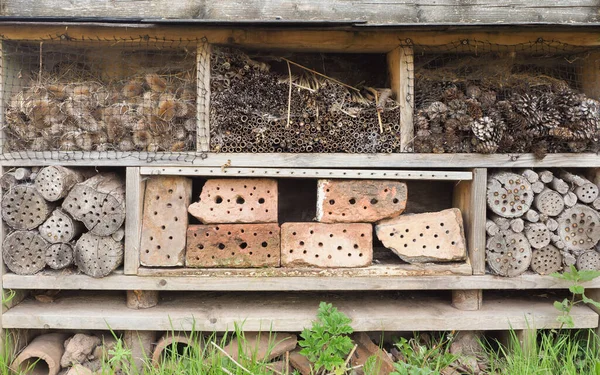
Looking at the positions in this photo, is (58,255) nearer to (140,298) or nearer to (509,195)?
(140,298)

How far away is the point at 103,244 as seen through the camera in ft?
9.84

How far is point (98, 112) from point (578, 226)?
11.9 ft

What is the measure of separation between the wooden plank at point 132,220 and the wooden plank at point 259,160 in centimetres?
12

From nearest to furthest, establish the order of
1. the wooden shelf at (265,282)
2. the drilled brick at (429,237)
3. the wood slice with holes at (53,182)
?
the wood slice with holes at (53,182) < the wooden shelf at (265,282) < the drilled brick at (429,237)

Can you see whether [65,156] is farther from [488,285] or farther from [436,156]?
[488,285]

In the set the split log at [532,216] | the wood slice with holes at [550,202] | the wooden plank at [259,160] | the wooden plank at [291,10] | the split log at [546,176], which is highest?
the wooden plank at [291,10]

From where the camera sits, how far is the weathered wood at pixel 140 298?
3174mm

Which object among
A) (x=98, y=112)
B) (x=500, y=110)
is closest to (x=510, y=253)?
(x=500, y=110)

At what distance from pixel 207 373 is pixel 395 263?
156cm

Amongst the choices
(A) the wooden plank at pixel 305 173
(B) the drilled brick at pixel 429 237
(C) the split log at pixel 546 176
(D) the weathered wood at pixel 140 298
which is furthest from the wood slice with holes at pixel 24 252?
(C) the split log at pixel 546 176

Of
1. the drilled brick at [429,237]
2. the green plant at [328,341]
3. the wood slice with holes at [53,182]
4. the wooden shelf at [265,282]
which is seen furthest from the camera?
the drilled brick at [429,237]

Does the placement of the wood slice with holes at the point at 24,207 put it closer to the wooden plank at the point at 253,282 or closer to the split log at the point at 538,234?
the wooden plank at the point at 253,282

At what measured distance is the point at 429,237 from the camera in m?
3.14

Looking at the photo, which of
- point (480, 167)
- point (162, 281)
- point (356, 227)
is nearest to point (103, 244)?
point (162, 281)
